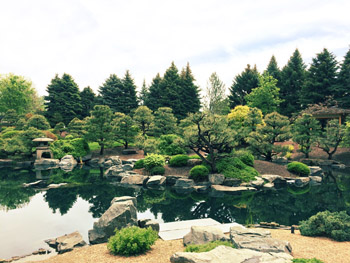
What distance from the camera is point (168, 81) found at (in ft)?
151

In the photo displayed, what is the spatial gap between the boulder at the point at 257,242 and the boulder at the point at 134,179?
12223mm

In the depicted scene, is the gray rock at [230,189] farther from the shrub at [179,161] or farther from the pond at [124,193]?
the shrub at [179,161]

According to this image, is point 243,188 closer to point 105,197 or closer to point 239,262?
point 105,197

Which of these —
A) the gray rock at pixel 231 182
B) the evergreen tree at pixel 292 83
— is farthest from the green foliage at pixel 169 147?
the evergreen tree at pixel 292 83

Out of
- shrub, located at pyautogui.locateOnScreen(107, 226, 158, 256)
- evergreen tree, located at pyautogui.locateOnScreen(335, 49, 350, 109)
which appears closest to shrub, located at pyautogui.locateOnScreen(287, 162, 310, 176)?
shrub, located at pyautogui.locateOnScreen(107, 226, 158, 256)

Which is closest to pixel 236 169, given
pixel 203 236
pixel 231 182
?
pixel 231 182

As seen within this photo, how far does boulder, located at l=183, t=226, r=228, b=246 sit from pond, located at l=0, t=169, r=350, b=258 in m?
3.72

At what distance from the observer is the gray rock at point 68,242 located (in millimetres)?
7891

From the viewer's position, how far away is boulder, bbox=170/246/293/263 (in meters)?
5.21

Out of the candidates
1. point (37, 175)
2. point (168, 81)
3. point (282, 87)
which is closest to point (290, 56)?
point (282, 87)

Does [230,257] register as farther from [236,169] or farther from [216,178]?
[236,169]

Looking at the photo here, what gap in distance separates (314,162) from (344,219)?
21301mm

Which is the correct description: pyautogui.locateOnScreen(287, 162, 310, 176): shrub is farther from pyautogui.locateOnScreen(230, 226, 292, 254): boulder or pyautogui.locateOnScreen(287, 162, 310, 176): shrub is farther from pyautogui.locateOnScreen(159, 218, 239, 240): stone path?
pyautogui.locateOnScreen(230, 226, 292, 254): boulder

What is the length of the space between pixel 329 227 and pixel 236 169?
10478 mm
